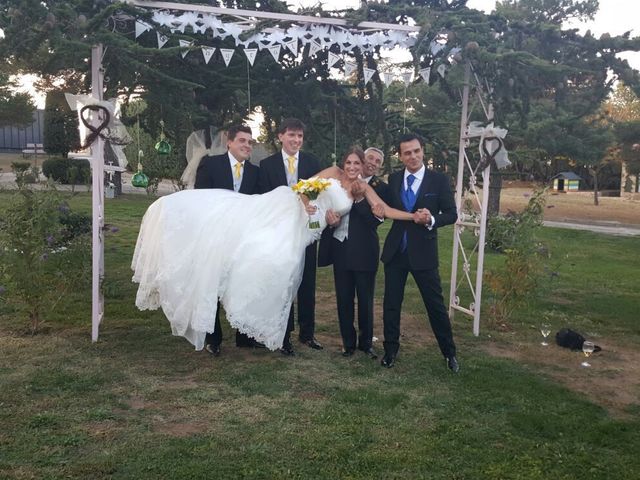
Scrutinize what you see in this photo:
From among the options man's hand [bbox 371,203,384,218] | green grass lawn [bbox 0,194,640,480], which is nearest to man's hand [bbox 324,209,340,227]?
man's hand [bbox 371,203,384,218]

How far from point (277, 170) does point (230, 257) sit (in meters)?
1.03

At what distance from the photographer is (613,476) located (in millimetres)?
3521

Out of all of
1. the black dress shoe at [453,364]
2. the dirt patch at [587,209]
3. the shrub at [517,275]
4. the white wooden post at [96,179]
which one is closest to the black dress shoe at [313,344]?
the black dress shoe at [453,364]

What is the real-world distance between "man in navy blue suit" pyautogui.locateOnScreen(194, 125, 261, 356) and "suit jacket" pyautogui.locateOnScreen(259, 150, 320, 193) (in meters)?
0.09

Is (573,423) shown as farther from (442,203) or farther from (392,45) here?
(392,45)

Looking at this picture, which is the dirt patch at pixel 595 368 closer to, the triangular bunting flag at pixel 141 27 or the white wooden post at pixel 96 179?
the white wooden post at pixel 96 179

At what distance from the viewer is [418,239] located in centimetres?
511

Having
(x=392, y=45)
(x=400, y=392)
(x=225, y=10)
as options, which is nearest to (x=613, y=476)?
(x=400, y=392)

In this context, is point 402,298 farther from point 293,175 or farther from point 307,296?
point 293,175

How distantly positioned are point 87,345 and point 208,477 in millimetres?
2827

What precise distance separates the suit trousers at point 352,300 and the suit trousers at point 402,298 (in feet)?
0.66

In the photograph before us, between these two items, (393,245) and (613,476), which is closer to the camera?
(613,476)

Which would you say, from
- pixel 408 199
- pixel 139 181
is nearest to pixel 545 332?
pixel 408 199

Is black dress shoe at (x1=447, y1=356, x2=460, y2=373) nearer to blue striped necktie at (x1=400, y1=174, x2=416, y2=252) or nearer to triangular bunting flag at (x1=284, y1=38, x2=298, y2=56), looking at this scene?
blue striped necktie at (x1=400, y1=174, x2=416, y2=252)
